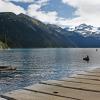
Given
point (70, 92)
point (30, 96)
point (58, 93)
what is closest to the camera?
point (30, 96)

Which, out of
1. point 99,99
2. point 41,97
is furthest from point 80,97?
point 41,97

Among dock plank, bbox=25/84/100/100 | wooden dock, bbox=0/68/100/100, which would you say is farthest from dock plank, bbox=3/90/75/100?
dock plank, bbox=25/84/100/100

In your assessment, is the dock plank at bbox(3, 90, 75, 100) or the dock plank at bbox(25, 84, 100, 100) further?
the dock plank at bbox(25, 84, 100, 100)

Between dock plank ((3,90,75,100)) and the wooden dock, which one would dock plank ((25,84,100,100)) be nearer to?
the wooden dock

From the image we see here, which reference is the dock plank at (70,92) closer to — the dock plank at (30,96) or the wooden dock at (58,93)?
the wooden dock at (58,93)

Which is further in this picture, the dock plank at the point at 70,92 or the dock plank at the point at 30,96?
the dock plank at the point at 70,92

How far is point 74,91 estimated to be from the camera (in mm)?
8633

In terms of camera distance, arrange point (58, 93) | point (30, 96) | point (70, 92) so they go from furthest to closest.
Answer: point (70, 92)
point (58, 93)
point (30, 96)

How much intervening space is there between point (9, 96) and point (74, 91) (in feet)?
6.49

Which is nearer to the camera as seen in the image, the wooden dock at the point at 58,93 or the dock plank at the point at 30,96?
the dock plank at the point at 30,96

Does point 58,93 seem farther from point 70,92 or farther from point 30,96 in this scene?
point 30,96

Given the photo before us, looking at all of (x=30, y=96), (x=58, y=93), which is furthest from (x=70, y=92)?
(x=30, y=96)

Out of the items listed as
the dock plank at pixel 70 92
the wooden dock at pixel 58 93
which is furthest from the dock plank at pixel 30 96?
the dock plank at pixel 70 92

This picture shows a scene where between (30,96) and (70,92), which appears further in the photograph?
(70,92)
